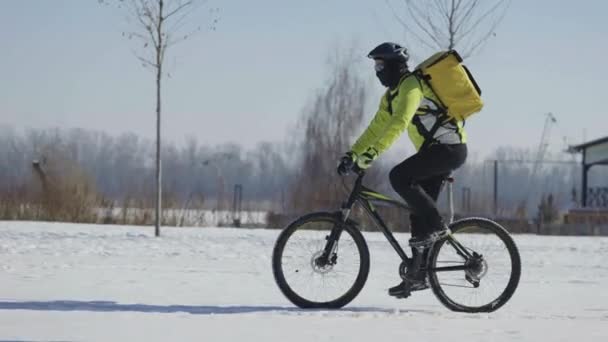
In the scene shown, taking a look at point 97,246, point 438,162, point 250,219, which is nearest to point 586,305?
point 438,162

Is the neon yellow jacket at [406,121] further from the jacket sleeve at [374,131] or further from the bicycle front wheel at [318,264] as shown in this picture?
the bicycle front wheel at [318,264]

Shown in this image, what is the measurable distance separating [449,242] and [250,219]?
725 inches

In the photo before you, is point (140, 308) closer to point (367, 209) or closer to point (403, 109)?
point (367, 209)

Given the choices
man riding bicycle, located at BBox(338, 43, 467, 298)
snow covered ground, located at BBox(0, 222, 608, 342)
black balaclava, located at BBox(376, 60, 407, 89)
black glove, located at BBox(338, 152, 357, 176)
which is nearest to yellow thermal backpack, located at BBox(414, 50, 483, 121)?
man riding bicycle, located at BBox(338, 43, 467, 298)

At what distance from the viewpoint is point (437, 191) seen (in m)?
6.94

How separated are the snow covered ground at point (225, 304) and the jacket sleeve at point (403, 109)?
117 cm

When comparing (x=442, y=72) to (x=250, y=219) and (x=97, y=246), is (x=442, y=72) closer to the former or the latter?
(x=97, y=246)

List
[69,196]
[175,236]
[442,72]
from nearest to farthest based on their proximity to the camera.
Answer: [442,72]
[175,236]
[69,196]

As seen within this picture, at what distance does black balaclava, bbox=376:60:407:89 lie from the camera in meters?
6.73

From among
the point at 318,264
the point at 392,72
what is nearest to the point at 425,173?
the point at 392,72

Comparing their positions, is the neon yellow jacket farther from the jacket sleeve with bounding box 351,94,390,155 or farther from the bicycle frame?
the bicycle frame

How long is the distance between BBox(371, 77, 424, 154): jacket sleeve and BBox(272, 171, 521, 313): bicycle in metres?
0.41

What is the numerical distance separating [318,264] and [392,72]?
54.5 inches

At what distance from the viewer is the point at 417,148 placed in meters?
6.84
